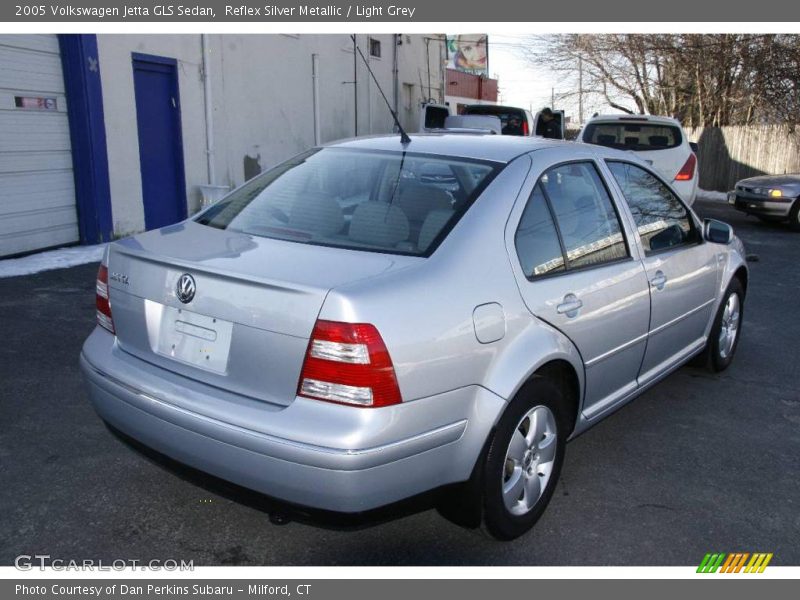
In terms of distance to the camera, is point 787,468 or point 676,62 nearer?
point 787,468

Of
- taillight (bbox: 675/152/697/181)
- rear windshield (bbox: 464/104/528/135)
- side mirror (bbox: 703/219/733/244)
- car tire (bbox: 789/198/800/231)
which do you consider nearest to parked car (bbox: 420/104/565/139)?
rear windshield (bbox: 464/104/528/135)

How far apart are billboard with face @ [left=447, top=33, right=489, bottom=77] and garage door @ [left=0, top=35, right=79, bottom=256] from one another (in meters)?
25.1

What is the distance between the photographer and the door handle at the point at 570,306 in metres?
3.14

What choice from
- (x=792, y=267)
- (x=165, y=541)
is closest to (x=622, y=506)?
(x=165, y=541)

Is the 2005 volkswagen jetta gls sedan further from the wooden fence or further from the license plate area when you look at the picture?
the wooden fence

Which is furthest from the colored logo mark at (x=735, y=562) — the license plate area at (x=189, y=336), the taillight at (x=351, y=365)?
the license plate area at (x=189, y=336)

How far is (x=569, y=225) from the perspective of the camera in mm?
3438

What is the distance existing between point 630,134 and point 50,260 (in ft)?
28.1

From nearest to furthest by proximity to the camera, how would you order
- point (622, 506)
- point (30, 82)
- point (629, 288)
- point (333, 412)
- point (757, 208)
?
point (333, 412)
point (622, 506)
point (629, 288)
point (30, 82)
point (757, 208)

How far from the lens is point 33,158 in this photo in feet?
27.3

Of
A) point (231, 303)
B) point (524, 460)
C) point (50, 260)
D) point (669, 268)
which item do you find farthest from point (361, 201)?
point (50, 260)

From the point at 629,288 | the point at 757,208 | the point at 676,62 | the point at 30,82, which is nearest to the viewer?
the point at 629,288

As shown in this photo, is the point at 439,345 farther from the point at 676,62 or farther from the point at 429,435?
the point at 676,62

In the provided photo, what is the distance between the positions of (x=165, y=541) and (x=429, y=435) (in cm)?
123
